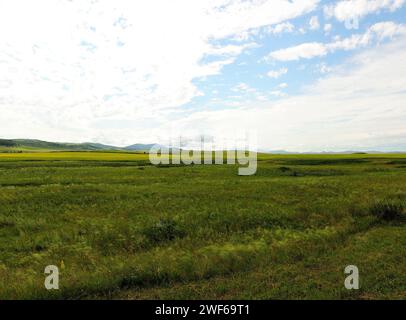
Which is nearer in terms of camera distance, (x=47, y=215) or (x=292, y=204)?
(x=47, y=215)

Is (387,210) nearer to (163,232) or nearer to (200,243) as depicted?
(200,243)

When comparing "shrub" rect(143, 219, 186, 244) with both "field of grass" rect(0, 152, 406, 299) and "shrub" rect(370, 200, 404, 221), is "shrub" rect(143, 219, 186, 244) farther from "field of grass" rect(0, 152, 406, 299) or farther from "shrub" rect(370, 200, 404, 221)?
"shrub" rect(370, 200, 404, 221)

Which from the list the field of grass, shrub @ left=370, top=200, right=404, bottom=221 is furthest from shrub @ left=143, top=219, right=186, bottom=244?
shrub @ left=370, top=200, right=404, bottom=221

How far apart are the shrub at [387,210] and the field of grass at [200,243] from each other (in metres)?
0.08

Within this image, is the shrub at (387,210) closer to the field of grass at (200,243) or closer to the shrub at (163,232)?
the field of grass at (200,243)

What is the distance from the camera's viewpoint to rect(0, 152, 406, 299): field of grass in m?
10.3

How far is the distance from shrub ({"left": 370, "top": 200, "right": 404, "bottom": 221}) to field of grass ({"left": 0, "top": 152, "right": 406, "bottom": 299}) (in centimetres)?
8

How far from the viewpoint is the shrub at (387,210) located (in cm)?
1938

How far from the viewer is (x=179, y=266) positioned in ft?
39.1

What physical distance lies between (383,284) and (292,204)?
13.8 metres

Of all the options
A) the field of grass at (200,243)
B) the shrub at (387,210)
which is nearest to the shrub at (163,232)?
the field of grass at (200,243)

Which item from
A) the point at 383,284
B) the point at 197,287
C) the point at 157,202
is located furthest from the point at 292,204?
the point at 197,287
